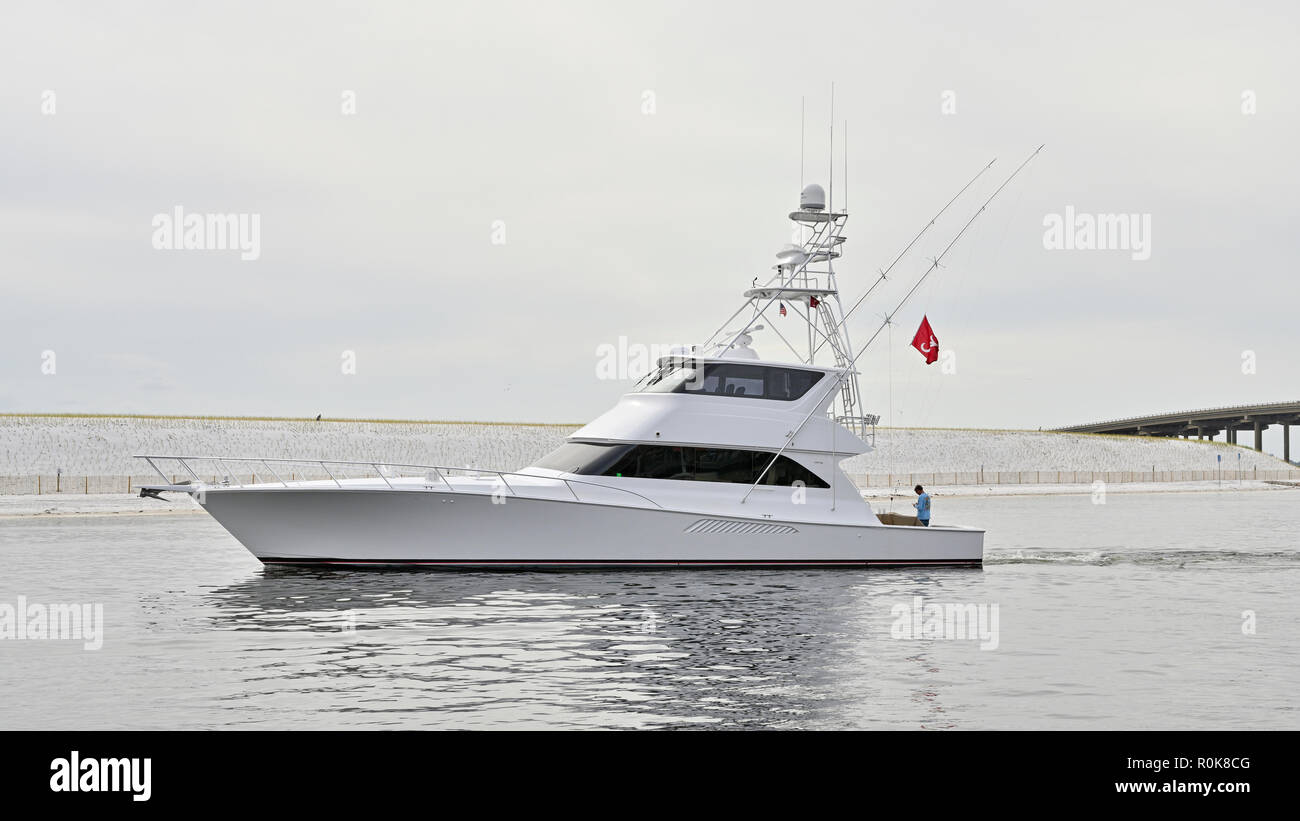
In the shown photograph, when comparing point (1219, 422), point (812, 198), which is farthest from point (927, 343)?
point (1219, 422)

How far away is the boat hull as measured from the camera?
1980 centimetres

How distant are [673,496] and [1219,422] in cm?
14683

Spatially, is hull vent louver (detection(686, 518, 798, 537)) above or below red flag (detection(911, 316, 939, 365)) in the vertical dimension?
below

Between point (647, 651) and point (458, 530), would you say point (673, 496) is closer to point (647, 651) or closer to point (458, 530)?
point (458, 530)

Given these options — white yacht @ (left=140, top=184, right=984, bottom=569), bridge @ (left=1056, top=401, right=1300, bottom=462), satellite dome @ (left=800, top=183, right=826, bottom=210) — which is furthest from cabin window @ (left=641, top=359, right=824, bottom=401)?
bridge @ (left=1056, top=401, right=1300, bottom=462)

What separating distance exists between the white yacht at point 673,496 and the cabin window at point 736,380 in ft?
0.10

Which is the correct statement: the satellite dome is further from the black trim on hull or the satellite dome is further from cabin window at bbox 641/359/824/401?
the black trim on hull

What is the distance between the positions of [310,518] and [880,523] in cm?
1121

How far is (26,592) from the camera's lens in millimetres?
18344

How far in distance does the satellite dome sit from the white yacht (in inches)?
1.8

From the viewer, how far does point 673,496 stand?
2092 centimetres
